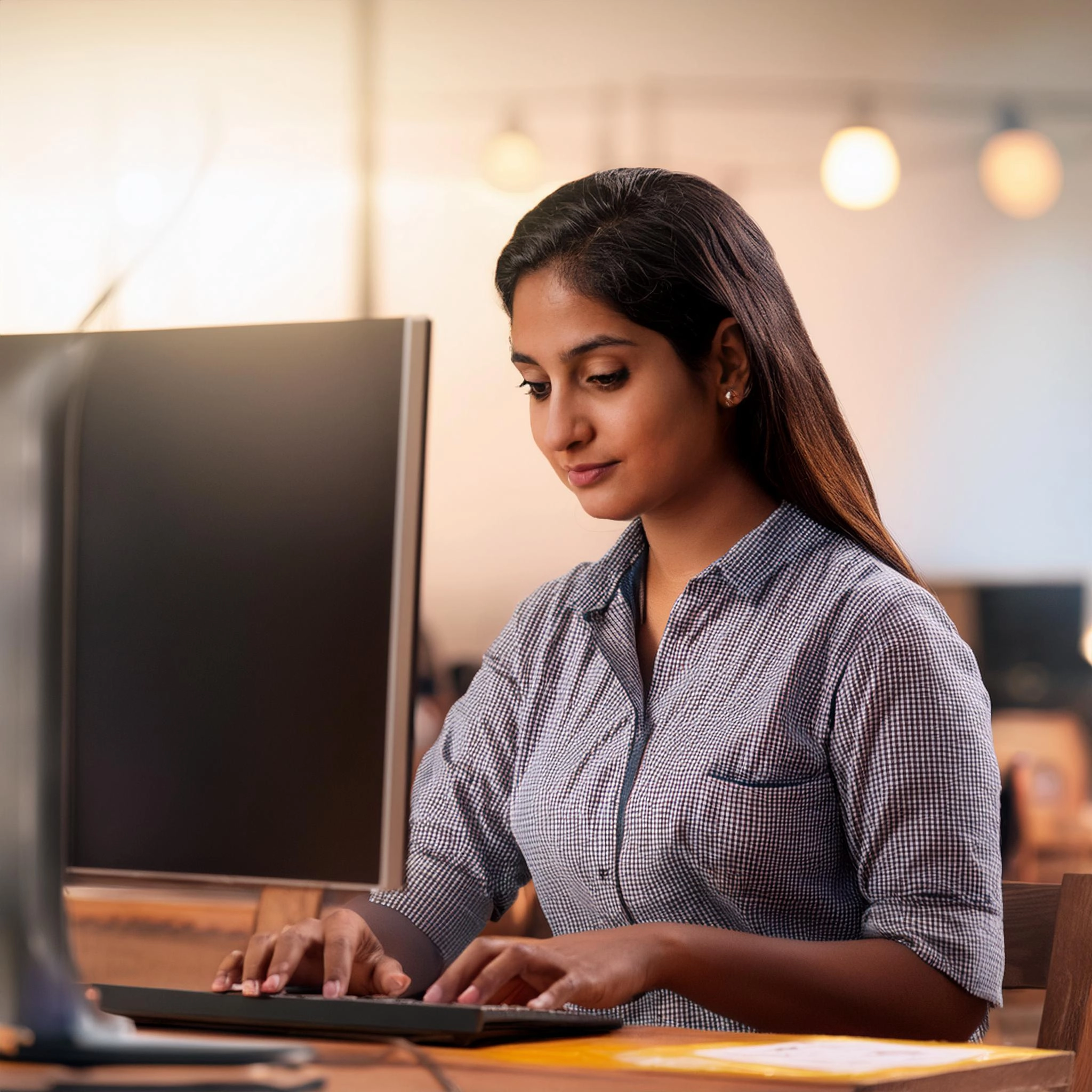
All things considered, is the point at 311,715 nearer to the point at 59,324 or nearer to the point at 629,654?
the point at 629,654

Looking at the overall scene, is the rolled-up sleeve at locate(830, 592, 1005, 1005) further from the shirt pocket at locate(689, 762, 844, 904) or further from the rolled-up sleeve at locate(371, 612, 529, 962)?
the rolled-up sleeve at locate(371, 612, 529, 962)

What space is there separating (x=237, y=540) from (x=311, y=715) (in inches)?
3.3

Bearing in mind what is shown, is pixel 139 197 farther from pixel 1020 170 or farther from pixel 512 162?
pixel 1020 170

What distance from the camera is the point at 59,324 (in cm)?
393

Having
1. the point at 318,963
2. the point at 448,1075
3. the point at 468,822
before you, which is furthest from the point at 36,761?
the point at 468,822

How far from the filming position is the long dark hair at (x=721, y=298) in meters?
1.19

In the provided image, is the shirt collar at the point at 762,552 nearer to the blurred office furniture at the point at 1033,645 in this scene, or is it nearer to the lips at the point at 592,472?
Answer: the lips at the point at 592,472

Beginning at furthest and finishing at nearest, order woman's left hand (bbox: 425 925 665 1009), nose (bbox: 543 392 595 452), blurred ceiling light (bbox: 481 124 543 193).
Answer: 1. blurred ceiling light (bbox: 481 124 543 193)
2. nose (bbox: 543 392 595 452)
3. woman's left hand (bbox: 425 925 665 1009)

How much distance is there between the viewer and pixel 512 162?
3.83 meters

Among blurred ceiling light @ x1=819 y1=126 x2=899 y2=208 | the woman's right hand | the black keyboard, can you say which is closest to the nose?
the woman's right hand

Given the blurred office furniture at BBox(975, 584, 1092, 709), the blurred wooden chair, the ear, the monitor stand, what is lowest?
the blurred wooden chair

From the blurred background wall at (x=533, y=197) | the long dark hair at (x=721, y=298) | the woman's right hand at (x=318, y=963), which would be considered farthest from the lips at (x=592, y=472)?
the blurred background wall at (x=533, y=197)

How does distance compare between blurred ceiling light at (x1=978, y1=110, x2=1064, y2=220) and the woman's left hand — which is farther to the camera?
blurred ceiling light at (x1=978, y1=110, x2=1064, y2=220)

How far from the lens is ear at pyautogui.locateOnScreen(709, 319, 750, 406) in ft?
3.98
